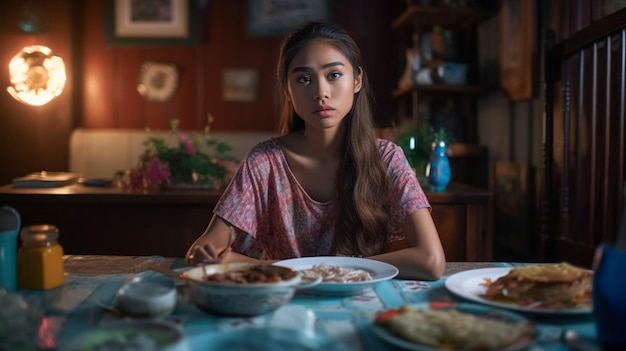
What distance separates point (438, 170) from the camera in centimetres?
296

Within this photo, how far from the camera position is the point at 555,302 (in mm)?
1033

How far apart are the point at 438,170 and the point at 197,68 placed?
9.23 feet

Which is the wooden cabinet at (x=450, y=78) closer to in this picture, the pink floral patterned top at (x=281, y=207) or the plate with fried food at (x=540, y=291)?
the pink floral patterned top at (x=281, y=207)

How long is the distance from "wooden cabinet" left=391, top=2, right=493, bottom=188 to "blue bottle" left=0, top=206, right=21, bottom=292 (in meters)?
3.32

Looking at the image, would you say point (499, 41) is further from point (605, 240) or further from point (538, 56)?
point (605, 240)

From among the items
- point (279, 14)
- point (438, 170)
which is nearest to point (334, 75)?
point (438, 170)

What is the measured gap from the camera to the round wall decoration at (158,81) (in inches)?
199

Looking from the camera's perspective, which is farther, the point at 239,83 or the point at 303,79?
the point at 239,83

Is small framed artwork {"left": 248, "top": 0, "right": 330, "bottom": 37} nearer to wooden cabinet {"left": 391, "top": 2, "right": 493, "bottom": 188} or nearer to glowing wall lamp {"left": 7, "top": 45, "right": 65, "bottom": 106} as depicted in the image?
wooden cabinet {"left": 391, "top": 2, "right": 493, "bottom": 188}

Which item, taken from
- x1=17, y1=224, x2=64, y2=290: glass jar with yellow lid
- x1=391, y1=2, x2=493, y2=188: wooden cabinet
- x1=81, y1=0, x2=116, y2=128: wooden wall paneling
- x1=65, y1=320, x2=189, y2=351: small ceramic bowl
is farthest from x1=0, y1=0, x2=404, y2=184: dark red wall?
x1=65, y1=320, x2=189, y2=351: small ceramic bowl

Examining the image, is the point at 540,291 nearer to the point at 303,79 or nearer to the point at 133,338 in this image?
the point at 133,338

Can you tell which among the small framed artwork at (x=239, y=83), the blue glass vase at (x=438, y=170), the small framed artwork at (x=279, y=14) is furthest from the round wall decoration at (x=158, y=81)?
the blue glass vase at (x=438, y=170)

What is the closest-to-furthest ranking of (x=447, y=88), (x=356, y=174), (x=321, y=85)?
1. (x=321, y=85)
2. (x=356, y=174)
3. (x=447, y=88)

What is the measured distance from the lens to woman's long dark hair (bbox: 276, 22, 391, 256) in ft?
5.57
